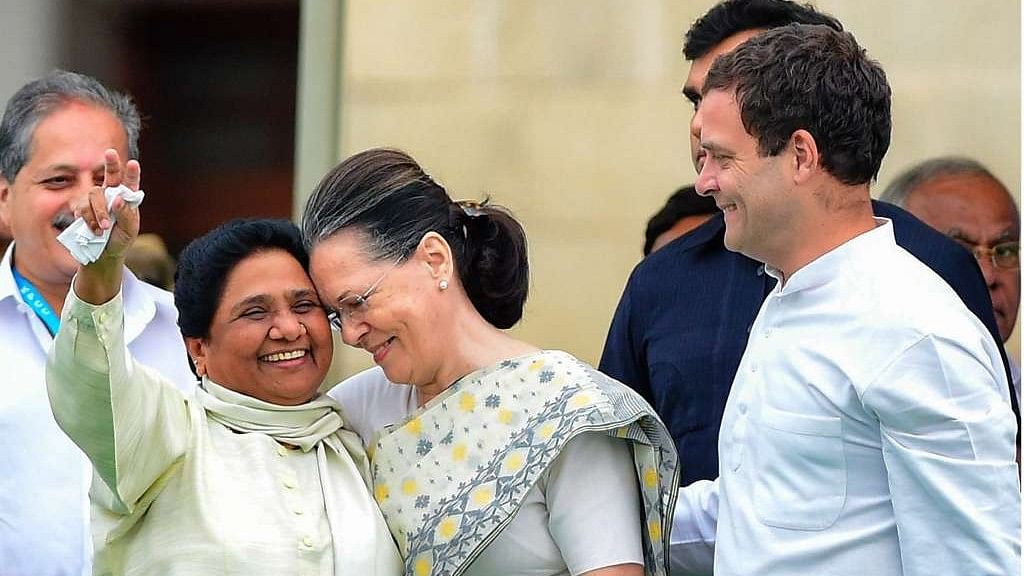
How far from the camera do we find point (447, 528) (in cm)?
258

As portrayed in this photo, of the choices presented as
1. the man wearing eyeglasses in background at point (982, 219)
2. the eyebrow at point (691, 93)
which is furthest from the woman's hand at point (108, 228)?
the man wearing eyeglasses in background at point (982, 219)

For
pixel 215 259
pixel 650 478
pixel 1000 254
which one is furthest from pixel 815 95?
→ pixel 1000 254

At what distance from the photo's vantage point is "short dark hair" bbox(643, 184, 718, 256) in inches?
160

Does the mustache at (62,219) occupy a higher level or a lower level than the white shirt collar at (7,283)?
higher

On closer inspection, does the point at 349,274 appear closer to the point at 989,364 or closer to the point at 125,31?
the point at 989,364

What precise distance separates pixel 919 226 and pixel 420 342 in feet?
3.13

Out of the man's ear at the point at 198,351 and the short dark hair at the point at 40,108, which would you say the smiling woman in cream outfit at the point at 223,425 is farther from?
the short dark hair at the point at 40,108

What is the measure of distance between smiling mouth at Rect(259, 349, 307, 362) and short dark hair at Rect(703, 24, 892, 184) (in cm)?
80

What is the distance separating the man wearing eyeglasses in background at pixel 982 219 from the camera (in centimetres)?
380

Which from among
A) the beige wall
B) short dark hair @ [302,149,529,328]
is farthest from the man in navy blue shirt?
the beige wall

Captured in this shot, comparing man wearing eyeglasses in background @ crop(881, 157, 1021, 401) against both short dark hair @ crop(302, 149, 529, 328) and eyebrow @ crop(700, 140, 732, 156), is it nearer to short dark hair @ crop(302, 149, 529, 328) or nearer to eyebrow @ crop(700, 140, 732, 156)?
short dark hair @ crop(302, 149, 529, 328)

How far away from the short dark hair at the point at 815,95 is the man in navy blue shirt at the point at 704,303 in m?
0.54

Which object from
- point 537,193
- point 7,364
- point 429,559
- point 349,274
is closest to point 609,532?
point 429,559

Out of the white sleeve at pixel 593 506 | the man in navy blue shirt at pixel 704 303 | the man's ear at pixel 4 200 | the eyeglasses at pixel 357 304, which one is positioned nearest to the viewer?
the white sleeve at pixel 593 506
